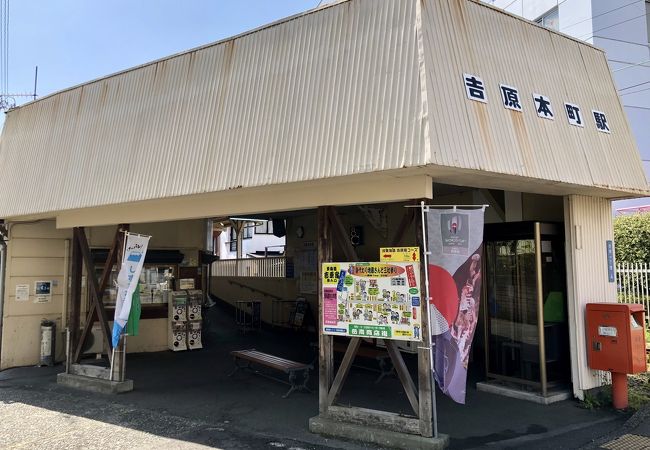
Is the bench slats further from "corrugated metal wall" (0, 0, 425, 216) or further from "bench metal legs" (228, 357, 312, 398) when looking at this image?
"corrugated metal wall" (0, 0, 425, 216)

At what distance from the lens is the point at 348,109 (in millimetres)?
5270

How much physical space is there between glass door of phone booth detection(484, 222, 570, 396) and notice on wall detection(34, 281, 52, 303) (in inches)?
343

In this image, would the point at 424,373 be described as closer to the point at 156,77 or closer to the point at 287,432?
the point at 287,432

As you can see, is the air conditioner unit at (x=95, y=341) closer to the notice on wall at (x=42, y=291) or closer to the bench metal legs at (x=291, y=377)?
the notice on wall at (x=42, y=291)

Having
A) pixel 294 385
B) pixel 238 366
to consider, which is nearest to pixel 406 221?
pixel 294 385

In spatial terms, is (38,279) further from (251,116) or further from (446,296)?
(446,296)

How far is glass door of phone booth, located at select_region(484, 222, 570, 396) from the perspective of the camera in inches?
280

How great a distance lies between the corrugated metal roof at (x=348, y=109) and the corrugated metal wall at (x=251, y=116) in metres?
0.02

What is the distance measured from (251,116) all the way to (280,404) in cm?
394

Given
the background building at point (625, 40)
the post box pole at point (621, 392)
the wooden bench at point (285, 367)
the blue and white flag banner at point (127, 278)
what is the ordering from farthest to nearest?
the background building at point (625, 40) → the blue and white flag banner at point (127, 278) → the wooden bench at point (285, 367) → the post box pole at point (621, 392)

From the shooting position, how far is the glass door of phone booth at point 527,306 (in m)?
7.12

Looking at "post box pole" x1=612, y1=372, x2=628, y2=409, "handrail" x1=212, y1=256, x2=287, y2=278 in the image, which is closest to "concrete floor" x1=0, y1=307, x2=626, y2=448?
"post box pole" x1=612, y1=372, x2=628, y2=409

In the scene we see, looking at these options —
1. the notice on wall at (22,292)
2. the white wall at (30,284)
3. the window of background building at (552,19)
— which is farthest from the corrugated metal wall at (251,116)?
the window of background building at (552,19)

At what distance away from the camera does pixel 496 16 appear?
5766 mm
